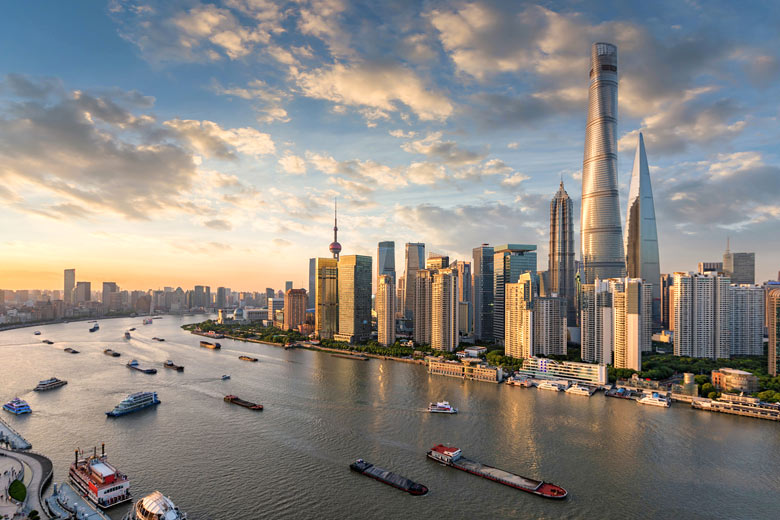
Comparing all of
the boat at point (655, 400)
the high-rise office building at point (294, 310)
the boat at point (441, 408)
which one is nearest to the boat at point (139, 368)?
the boat at point (441, 408)

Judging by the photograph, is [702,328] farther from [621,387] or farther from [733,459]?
[733,459]

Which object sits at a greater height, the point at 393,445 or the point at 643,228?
the point at 643,228

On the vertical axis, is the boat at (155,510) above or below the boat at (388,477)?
above

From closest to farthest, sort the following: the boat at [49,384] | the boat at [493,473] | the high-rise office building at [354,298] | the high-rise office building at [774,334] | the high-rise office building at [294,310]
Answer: the boat at [493,473] < the boat at [49,384] < the high-rise office building at [774,334] < the high-rise office building at [354,298] < the high-rise office building at [294,310]

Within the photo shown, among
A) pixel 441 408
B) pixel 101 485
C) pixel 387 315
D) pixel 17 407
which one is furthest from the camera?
pixel 387 315

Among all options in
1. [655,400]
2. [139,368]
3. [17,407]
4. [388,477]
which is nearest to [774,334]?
[655,400]

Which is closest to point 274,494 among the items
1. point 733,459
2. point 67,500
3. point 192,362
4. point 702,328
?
point 67,500

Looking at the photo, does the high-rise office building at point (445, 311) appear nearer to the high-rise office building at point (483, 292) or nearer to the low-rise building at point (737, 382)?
Answer: the high-rise office building at point (483, 292)

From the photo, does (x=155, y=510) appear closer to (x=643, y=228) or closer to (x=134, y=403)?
(x=134, y=403)
